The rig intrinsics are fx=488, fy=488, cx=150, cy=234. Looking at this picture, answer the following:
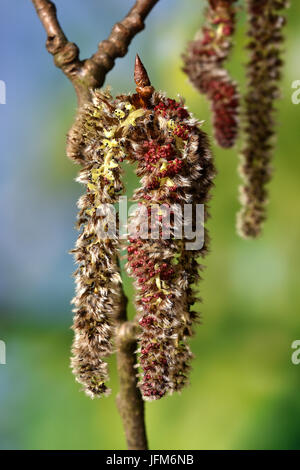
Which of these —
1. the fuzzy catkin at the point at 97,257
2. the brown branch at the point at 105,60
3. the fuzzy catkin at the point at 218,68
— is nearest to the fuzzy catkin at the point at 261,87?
the fuzzy catkin at the point at 218,68

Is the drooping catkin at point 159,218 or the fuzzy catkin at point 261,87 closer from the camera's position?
the drooping catkin at point 159,218

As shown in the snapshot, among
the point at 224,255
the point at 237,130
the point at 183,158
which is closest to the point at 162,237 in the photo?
the point at 183,158

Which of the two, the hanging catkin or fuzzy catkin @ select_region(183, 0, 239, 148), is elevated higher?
fuzzy catkin @ select_region(183, 0, 239, 148)

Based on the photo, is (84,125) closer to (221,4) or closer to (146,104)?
(146,104)

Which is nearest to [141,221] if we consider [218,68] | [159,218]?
[159,218]

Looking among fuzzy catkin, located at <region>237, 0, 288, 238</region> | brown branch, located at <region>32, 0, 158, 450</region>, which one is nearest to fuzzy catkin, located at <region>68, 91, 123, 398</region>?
brown branch, located at <region>32, 0, 158, 450</region>

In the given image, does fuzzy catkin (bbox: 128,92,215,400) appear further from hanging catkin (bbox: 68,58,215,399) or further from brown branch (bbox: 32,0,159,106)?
brown branch (bbox: 32,0,159,106)

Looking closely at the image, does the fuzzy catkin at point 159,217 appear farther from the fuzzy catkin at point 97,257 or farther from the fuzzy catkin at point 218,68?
the fuzzy catkin at point 218,68
